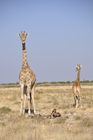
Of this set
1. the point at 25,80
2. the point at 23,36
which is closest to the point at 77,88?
the point at 25,80

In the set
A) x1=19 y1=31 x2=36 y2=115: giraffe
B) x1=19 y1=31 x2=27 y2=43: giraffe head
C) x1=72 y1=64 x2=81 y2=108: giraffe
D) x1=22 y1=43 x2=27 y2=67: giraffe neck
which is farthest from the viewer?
x1=72 y1=64 x2=81 y2=108: giraffe

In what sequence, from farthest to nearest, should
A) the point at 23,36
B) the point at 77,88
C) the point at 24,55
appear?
the point at 77,88
the point at 24,55
the point at 23,36

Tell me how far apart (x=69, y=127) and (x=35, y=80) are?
6.13 meters

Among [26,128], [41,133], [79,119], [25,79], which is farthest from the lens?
[25,79]

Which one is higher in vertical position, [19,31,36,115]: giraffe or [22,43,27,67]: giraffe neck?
[22,43,27,67]: giraffe neck

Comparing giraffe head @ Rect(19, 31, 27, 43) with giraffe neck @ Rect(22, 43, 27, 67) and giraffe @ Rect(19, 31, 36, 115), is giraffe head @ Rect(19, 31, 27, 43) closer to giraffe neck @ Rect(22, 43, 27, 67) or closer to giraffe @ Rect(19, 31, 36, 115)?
giraffe @ Rect(19, 31, 36, 115)

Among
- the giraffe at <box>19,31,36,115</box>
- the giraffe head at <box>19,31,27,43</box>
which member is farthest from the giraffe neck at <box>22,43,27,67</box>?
the giraffe head at <box>19,31,27,43</box>

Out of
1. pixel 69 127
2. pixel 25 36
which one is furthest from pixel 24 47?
pixel 69 127

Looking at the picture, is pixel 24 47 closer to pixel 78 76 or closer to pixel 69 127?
pixel 78 76

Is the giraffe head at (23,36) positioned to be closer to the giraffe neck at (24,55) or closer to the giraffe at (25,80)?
the giraffe at (25,80)

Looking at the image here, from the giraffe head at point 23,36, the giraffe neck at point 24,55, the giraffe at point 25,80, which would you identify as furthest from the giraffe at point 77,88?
the giraffe head at point 23,36

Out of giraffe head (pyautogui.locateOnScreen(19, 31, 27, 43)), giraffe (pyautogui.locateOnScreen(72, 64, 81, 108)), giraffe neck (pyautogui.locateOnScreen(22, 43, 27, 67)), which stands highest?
giraffe head (pyautogui.locateOnScreen(19, 31, 27, 43))

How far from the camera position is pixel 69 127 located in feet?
53.1

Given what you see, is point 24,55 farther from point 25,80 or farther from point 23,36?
point 25,80
